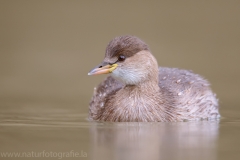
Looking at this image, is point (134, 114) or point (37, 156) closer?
point (37, 156)

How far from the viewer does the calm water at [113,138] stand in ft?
34.9

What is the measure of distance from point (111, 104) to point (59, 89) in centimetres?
448

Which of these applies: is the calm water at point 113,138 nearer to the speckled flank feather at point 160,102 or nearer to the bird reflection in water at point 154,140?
the bird reflection in water at point 154,140

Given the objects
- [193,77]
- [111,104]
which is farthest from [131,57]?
[193,77]

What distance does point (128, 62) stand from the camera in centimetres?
1349

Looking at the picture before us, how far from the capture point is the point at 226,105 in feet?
52.6

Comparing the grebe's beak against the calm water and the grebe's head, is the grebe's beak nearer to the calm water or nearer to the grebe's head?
the grebe's head

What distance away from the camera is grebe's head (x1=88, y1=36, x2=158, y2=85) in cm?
1341

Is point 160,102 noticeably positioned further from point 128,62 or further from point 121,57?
point 121,57

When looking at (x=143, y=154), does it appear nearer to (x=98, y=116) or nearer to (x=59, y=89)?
(x=98, y=116)

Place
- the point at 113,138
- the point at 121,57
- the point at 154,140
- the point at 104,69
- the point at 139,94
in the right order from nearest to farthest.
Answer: the point at 154,140, the point at 113,138, the point at 104,69, the point at 121,57, the point at 139,94

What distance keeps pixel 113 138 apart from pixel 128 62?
2.04 m

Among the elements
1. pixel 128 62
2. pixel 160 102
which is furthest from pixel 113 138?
pixel 160 102

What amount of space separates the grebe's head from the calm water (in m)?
0.87
